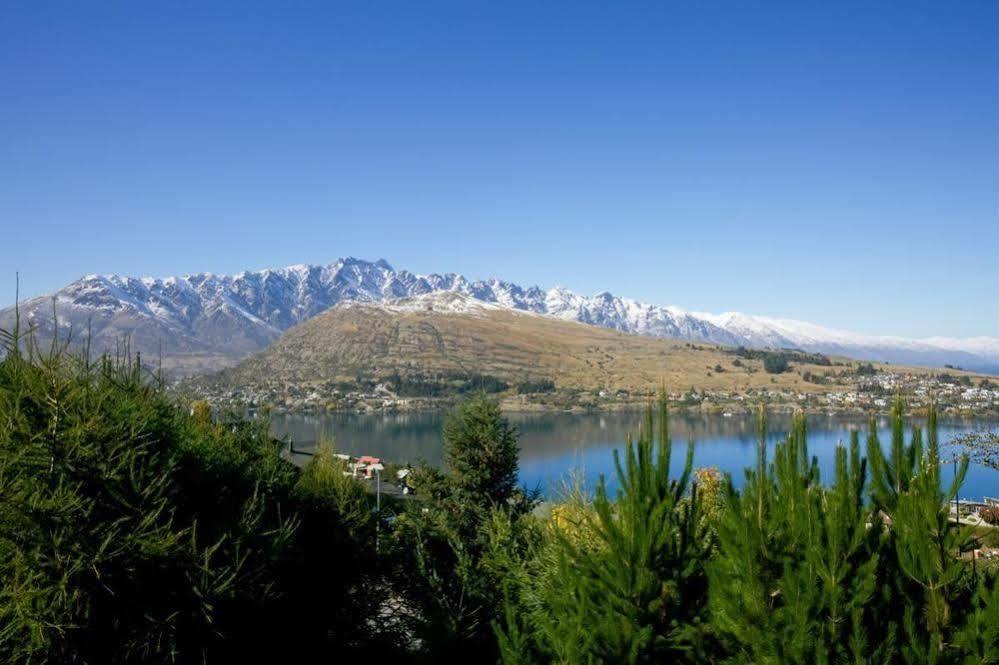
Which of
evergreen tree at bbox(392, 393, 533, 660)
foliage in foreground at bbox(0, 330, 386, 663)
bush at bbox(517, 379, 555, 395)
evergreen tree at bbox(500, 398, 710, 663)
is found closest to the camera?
foliage in foreground at bbox(0, 330, 386, 663)

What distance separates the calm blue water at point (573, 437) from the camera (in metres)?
76.1

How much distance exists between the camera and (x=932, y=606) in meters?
5.69

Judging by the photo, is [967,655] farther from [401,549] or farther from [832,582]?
[401,549]

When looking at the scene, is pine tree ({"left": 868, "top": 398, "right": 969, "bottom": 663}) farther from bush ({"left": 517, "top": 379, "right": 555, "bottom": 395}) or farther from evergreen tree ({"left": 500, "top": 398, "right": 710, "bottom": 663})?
bush ({"left": 517, "top": 379, "right": 555, "bottom": 395})

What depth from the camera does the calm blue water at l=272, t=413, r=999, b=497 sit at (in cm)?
7612

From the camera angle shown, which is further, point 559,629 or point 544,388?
point 544,388

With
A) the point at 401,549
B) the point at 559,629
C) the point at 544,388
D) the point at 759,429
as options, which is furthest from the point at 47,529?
the point at 544,388

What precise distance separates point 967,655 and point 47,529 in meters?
7.51

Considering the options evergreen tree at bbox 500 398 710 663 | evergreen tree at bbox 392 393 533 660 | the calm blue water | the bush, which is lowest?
the calm blue water

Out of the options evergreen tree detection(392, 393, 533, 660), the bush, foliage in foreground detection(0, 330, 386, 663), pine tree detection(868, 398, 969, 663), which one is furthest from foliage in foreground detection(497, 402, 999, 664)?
the bush

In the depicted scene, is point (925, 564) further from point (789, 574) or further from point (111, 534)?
point (111, 534)

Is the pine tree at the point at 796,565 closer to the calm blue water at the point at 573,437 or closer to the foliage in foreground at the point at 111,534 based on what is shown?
the foliage in foreground at the point at 111,534

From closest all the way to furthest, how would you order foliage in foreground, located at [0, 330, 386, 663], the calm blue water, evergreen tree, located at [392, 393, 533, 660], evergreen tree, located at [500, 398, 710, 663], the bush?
foliage in foreground, located at [0, 330, 386, 663] → evergreen tree, located at [500, 398, 710, 663] → evergreen tree, located at [392, 393, 533, 660] → the calm blue water → the bush

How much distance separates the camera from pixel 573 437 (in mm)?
87438
